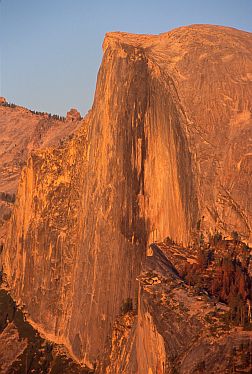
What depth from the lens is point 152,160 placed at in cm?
5897

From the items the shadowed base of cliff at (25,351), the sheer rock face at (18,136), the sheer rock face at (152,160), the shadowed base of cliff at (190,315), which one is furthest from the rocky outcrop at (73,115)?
the shadowed base of cliff at (190,315)

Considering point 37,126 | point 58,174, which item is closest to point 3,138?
point 37,126

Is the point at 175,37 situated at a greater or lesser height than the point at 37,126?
A: lesser

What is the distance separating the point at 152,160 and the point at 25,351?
23.8 m

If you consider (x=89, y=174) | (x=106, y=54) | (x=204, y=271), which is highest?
(x=106, y=54)

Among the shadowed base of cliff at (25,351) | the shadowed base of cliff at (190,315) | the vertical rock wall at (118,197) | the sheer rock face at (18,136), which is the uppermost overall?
the sheer rock face at (18,136)

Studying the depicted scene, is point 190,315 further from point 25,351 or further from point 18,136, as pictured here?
point 18,136

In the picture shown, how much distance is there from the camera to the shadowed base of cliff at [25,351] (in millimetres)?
63219

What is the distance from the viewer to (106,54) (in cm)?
6550

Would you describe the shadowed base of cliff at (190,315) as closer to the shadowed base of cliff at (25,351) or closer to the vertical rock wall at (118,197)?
the vertical rock wall at (118,197)

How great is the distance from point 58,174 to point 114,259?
20.7 metres

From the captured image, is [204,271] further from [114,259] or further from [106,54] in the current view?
[106,54]

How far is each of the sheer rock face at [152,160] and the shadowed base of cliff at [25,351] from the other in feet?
4.33

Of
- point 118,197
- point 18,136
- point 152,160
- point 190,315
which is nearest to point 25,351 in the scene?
point 118,197
